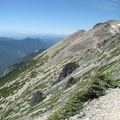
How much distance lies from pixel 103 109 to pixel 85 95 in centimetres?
333

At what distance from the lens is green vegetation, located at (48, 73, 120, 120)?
18.8 m

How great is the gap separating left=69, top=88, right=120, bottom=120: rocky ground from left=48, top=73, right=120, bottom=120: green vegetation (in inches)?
22.3

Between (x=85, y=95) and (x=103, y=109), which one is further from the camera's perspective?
(x=85, y=95)

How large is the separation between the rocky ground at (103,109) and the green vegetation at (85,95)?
566 mm

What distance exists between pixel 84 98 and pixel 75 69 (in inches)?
1735

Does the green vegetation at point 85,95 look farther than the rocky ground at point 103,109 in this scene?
Yes

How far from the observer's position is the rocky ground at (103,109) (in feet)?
55.0

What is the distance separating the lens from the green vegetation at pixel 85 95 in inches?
738

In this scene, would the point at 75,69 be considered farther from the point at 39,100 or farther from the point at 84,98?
the point at 84,98

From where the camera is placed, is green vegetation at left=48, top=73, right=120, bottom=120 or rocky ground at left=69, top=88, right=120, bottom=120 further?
green vegetation at left=48, top=73, right=120, bottom=120

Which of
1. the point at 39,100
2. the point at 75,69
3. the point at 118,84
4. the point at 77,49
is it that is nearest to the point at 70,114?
the point at 118,84

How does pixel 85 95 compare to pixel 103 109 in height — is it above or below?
above

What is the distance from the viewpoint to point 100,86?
2130 centimetres

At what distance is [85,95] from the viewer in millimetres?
21156
